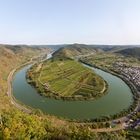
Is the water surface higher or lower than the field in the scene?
lower

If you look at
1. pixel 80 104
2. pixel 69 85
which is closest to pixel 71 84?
pixel 69 85

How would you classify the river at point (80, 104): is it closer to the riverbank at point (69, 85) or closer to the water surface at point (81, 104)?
the water surface at point (81, 104)

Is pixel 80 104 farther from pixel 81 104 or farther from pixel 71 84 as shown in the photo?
pixel 71 84

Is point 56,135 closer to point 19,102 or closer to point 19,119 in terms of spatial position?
point 19,119

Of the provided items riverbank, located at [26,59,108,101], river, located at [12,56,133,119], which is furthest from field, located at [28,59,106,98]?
river, located at [12,56,133,119]

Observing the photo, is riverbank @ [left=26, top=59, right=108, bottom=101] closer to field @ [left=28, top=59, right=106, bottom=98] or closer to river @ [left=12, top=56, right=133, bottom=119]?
field @ [left=28, top=59, right=106, bottom=98]

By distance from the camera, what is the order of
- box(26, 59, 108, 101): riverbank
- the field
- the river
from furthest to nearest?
the field, box(26, 59, 108, 101): riverbank, the river

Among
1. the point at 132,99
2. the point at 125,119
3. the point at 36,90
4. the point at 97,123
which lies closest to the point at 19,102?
the point at 36,90

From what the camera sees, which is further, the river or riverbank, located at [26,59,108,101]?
riverbank, located at [26,59,108,101]

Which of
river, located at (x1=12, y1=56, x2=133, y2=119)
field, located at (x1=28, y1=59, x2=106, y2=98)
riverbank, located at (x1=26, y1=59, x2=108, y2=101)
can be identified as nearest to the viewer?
river, located at (x1=12, y1=56, x2=133, y2=119)

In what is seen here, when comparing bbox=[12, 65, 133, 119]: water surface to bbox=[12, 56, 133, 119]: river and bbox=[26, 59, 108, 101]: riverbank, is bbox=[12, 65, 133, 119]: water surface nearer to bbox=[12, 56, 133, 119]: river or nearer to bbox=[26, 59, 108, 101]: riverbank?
bbox=[12, 56, 133, 119]: river
